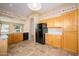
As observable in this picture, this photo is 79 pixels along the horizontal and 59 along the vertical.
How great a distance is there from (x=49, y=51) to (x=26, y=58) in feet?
1.45

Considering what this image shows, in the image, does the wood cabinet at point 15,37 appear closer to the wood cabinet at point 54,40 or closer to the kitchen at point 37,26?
the kitchen at point 37,26

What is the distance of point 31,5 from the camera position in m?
1.62

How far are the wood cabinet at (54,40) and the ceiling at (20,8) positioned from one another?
21.4 inches

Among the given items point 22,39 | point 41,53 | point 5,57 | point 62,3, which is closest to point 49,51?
point 41,53

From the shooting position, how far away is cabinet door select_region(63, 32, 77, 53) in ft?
5.05

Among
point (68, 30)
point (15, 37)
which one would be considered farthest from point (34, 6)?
point (68, 30)

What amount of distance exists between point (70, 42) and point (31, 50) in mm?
732

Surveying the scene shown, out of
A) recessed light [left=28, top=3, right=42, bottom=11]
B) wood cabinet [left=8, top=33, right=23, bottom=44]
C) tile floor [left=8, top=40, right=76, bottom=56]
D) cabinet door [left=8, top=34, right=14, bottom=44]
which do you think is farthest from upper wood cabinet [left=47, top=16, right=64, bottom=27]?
cabinet door [left=8, top=34, right=14, bottom=44]

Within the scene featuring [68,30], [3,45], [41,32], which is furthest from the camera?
[41,32]

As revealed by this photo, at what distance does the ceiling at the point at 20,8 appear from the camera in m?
1.58

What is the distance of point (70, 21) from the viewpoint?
1.62 m

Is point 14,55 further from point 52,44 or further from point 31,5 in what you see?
point 31,5

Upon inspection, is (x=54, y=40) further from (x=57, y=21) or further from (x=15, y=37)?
(x=15, y=37)

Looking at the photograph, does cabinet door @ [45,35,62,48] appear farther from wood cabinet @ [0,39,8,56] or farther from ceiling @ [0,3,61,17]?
wood cabinet @ [0,39,8,56]
